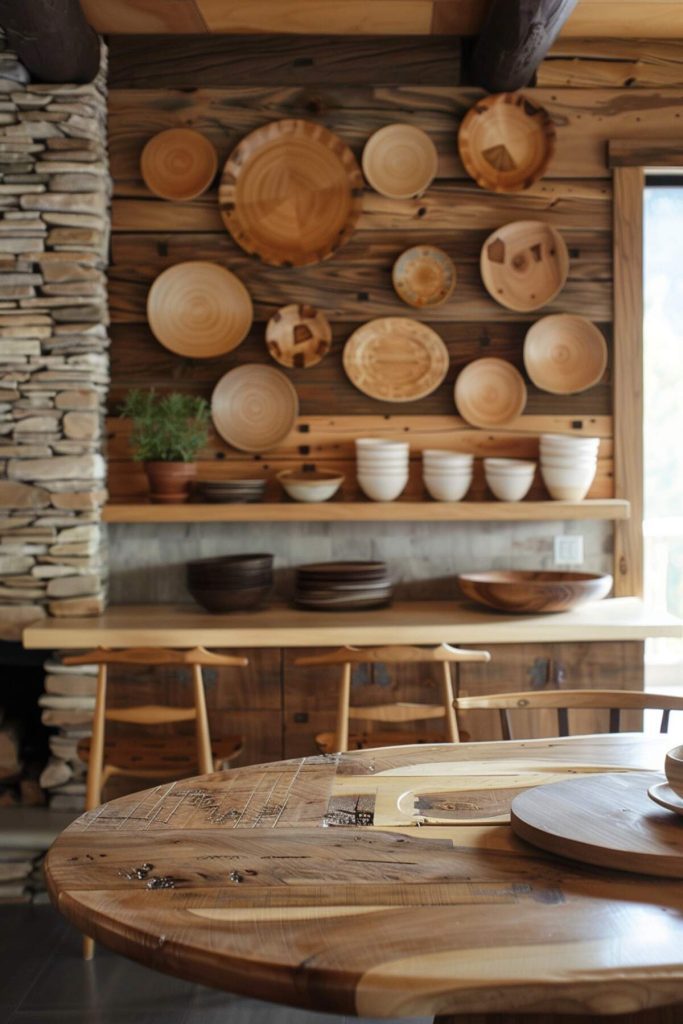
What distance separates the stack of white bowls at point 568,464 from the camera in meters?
3.80

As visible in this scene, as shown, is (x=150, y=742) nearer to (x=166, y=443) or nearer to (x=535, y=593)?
(x=166, y=443)

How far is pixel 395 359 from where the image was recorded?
3953mm

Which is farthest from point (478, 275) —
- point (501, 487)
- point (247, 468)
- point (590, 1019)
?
point (590, 1019)

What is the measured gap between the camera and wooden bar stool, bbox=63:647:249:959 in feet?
9.51

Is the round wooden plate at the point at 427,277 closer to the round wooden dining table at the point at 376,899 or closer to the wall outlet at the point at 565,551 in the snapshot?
the wall outlet at the point at 565,551

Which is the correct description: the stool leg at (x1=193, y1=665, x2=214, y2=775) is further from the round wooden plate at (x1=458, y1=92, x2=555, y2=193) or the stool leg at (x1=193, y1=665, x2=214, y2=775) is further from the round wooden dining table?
the round wooden plate at (x1=458, y1=92, x2=555, y2=193)

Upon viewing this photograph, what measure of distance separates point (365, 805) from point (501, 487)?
2.14m

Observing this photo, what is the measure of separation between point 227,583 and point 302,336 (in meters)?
0.94

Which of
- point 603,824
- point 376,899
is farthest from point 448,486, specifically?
point 376,899

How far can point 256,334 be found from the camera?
→ 3.97 m

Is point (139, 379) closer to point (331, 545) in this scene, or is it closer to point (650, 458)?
point (331, 545)

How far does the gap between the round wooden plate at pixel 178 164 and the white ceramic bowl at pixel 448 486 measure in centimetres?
131

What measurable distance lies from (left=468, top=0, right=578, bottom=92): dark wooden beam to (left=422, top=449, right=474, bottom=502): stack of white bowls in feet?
4.24

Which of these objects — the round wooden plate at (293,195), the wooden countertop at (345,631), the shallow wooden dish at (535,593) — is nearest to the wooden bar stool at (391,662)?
the wooden countertop at (345,631)
